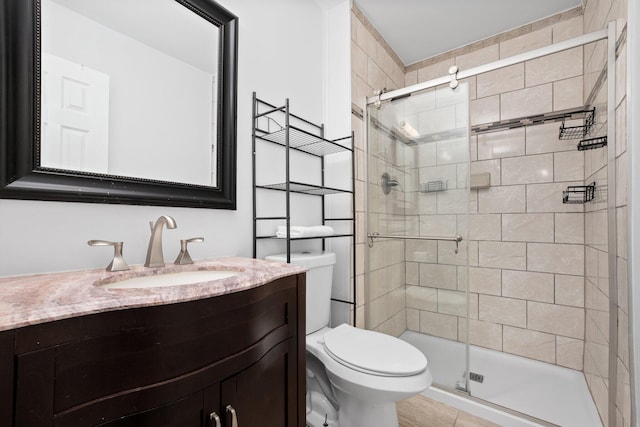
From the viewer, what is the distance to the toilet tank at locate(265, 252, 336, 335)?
1.46 meters

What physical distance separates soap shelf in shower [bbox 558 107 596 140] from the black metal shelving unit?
139 cm

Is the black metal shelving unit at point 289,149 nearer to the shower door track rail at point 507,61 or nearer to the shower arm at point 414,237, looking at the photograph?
the shower arm at point 414,237

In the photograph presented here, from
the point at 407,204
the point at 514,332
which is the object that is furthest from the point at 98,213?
the point at 514,332

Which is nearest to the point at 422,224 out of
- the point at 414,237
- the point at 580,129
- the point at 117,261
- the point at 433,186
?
the point at 414,237

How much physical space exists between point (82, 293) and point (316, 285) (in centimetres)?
103

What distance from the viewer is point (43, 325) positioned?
50cm

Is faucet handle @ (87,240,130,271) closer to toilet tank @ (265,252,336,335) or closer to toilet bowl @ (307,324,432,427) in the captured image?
toilet tank @ (265,252,336,335)

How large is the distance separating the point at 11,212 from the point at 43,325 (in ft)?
1.67

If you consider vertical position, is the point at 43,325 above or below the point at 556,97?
below

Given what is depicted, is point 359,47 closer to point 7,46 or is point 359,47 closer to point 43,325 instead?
point 7,46

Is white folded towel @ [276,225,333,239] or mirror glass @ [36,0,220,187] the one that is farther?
white folded towel @ [276,225,333,239]

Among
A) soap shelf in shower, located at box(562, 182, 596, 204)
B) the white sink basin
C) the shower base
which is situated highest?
Answer: soap shelf in shower, located at box(562, 182, 596, 204)

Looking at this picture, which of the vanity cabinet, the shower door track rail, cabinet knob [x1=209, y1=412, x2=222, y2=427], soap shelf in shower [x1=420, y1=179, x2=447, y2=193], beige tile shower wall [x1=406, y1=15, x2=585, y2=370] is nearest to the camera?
the vanity cabinet

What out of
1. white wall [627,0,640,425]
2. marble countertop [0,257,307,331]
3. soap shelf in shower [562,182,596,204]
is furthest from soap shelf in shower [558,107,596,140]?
marble countertop [0,257,307,331]
